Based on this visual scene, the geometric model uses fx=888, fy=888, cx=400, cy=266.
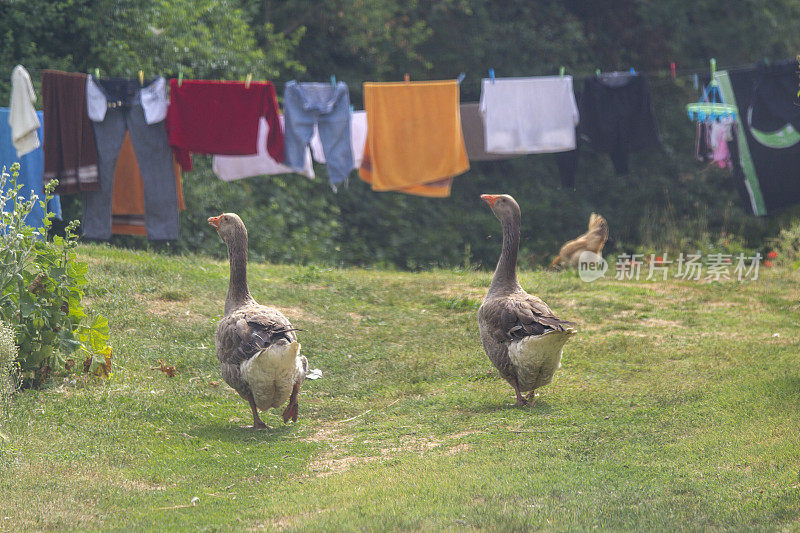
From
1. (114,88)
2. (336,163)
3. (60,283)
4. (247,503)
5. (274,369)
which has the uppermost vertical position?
(114,88)

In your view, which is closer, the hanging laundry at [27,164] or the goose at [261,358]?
the goose at [261,358]

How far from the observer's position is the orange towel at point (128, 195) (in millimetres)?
13875

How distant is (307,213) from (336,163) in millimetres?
6174

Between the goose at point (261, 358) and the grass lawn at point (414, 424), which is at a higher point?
the goose at point (261, 358)

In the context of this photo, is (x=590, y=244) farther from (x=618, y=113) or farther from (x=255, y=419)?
(x=255, y=419)

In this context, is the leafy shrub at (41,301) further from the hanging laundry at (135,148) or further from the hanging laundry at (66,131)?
the hanging laundry at (135,148)

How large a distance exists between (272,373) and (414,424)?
136cm

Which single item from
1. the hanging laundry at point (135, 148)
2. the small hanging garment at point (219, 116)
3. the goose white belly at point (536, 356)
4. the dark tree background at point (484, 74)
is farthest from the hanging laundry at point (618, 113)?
the goose white belly at point (536, 356)

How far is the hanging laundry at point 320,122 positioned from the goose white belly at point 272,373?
662 cm

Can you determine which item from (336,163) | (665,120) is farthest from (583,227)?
(336,163)

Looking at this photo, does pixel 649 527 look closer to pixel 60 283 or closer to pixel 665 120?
pixel 60 283

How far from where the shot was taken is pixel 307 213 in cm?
2009

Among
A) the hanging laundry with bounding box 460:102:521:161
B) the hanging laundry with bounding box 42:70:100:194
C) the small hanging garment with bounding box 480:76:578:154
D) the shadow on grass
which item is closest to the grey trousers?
the hanging laundry with bounding box 42:70:100:194

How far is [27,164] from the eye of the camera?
12711 millimetres
